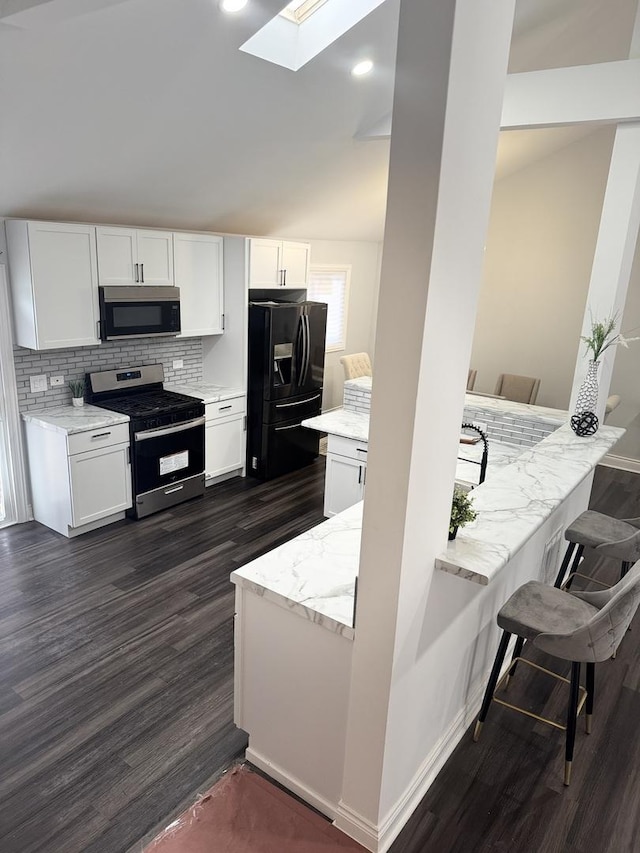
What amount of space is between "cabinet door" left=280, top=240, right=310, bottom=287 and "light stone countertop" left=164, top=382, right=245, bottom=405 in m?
1.18

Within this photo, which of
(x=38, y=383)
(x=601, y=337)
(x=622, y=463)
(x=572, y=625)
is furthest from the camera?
(x=622, y=463)

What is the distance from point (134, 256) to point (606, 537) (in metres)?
3.82

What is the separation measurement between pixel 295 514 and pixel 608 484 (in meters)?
3.31

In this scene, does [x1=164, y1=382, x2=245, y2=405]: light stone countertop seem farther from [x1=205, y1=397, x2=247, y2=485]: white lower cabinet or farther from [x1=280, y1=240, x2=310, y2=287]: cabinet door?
[x1=280, y1=240, x2=310, y2=287]: cabinet door

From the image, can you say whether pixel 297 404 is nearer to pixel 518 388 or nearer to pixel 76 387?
pixel 76 387

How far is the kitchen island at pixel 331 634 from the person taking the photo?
219 centimetres

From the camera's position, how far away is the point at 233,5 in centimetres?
283

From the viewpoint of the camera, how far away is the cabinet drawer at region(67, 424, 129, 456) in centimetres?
424

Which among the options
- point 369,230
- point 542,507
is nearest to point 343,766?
point 542,507

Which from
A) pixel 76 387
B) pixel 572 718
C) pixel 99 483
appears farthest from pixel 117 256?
pixel 572 718

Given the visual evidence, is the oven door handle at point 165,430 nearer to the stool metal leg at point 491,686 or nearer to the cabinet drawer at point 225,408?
the cabinet drawer at point 225,408

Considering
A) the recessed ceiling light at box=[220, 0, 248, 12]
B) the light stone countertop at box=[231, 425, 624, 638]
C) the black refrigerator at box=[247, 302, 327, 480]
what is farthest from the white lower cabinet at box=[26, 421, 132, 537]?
the recessed ceiling light at box=[220, 0, 248, 12]

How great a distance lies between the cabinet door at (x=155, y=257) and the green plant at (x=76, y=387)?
0.95 meters

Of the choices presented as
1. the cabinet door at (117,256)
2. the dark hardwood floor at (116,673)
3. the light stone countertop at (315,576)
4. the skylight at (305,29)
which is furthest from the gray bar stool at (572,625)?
the cabinet door at (117,256)
